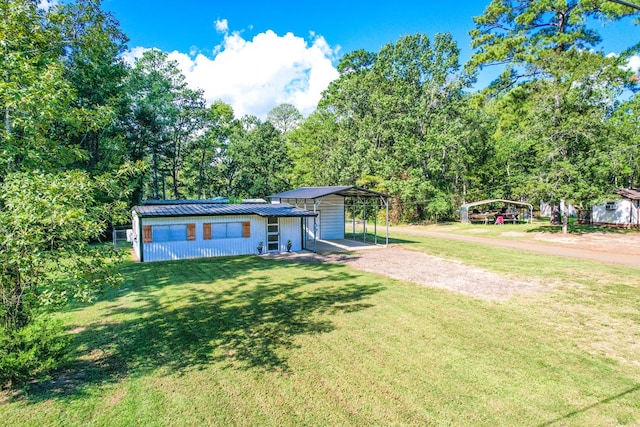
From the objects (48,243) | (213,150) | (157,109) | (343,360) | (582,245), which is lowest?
(343,360)

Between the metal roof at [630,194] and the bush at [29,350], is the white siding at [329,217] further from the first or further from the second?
the metal roof at [630,194]

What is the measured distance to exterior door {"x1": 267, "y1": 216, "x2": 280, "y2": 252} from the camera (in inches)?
694

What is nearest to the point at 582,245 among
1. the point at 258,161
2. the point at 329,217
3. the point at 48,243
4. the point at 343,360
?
the point at 329,217

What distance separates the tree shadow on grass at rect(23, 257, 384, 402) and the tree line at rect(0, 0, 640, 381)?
1.10 m

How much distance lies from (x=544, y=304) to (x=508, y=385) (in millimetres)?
4825

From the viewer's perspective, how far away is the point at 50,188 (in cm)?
408

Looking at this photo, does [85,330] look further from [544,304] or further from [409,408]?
[544,304]

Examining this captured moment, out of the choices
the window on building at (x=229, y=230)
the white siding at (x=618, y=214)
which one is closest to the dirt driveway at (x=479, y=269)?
the window on building at (x=229, y=230)

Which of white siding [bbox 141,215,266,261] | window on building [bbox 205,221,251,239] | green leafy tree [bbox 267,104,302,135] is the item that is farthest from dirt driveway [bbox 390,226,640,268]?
green leafy tree [bbox 267,104,302,135]

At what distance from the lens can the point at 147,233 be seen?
15.1m

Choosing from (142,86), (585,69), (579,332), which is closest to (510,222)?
(585,69)

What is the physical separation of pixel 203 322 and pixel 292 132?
4085 centimetres

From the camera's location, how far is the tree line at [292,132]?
181 inches

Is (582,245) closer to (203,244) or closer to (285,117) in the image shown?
(203,244)
